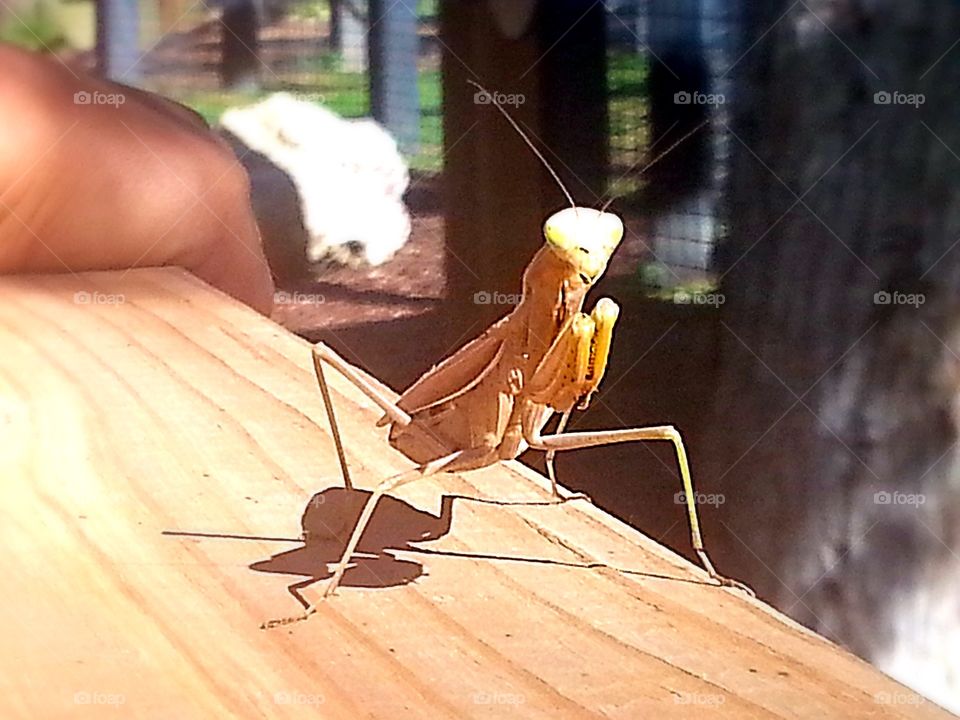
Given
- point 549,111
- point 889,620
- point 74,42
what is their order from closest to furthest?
point 74,42 → point 549,111 → point 889,620

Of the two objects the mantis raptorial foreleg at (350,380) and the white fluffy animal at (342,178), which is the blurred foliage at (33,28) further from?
the mantis raptorial foreleg at (350,380)

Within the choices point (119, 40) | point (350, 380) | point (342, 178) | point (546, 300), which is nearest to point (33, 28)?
point (119, 40)

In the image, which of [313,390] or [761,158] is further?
[761,158]

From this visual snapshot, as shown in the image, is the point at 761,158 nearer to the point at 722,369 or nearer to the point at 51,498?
the point at 722,369

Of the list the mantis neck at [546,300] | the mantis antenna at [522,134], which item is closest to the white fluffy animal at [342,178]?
the mantis antenna at [522,134]

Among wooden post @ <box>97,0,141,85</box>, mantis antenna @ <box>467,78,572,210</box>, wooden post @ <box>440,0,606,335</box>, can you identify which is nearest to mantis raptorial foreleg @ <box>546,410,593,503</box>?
wooden post @ <box>440,0,606,335</box>

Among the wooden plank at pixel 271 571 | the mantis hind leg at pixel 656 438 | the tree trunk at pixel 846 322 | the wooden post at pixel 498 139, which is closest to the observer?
the wooden plank at pixel 271 571

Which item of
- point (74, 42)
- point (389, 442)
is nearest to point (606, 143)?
point (389, 442)

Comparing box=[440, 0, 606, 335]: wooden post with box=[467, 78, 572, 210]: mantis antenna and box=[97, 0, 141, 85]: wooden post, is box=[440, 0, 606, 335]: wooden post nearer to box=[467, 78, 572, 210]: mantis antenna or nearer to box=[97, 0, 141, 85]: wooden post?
box=[467, 78, 572, 210]: mantis antenna
